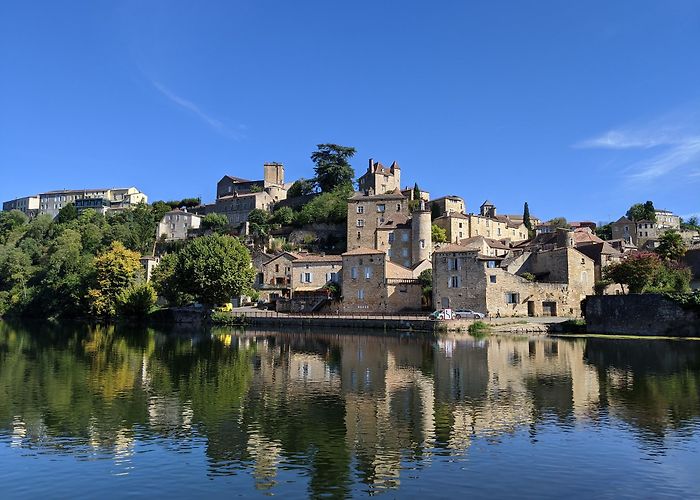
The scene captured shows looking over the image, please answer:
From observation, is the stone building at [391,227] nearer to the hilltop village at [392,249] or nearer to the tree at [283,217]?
the hilltop village at [392,249]

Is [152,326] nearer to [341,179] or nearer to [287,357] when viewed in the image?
[287,357]

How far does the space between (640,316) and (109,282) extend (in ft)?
183

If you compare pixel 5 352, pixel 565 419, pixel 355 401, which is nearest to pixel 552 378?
pixel 565 419

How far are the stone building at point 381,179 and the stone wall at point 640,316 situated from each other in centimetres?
4316

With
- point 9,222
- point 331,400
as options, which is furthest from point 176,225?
point 331,400

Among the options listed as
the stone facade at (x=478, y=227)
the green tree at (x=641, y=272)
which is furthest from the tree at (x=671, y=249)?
the stone facade at (x=478, y=227)

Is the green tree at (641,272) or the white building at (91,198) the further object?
the white building at (91,198)

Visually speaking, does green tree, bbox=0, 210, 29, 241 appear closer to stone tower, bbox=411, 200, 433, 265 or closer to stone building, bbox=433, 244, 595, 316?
stone tower, bbox=411, 200, 433, 265

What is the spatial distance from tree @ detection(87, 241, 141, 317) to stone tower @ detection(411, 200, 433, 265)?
3382 cm

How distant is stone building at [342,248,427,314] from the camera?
62531mm

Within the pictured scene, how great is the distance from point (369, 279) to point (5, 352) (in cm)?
3497

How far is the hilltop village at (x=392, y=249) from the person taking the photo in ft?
189

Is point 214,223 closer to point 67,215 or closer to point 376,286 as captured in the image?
point 67,215

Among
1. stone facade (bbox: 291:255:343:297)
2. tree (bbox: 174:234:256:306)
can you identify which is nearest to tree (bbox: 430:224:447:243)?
stone facade (bbox: 291:255:343:297)
